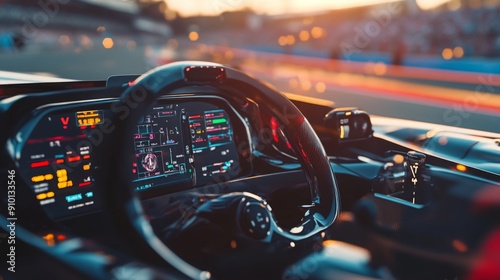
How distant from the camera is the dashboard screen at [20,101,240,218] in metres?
2.14

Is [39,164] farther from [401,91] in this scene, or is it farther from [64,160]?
[401,91]

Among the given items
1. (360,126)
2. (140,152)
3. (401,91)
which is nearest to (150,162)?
A: (140,152)

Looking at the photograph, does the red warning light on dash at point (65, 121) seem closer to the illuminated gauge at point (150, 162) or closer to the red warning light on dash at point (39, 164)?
the red warning light on dash at point (39, 164)

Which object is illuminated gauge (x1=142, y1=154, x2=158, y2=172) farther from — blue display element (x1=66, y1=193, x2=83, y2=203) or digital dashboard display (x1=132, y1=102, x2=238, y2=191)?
blue display element (x1=66, y1=193, x2=83, y2=203)

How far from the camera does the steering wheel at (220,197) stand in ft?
4.54

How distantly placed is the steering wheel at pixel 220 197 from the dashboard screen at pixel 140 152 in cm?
45

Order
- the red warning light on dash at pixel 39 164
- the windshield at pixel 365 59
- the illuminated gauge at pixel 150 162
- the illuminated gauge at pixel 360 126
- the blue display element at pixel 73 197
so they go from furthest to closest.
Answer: the windshield at pixel 365 59, the illuminated gauge at pixel 360 126, the illuminated gauge at pixel 150 162, the blue display element at pixel 73 197, the red warning light on dash at pixel 39 164

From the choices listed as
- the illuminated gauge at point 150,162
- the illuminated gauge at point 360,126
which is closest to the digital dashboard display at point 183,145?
the illuminated gauge at point 150,162

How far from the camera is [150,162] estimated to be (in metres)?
2.57

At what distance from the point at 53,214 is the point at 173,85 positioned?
3.25 feet

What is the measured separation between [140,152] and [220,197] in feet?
2.18

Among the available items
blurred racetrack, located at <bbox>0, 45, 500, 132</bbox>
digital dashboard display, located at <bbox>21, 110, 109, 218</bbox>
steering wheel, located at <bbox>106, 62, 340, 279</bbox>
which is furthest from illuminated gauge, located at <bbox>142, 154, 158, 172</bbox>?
blurred racetrack, located at <bbox>0, 45, 500, 132</bbox>

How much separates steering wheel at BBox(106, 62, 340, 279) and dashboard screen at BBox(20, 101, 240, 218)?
450 mm

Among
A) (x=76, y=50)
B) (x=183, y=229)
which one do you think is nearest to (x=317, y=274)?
(x=183, y=229)
